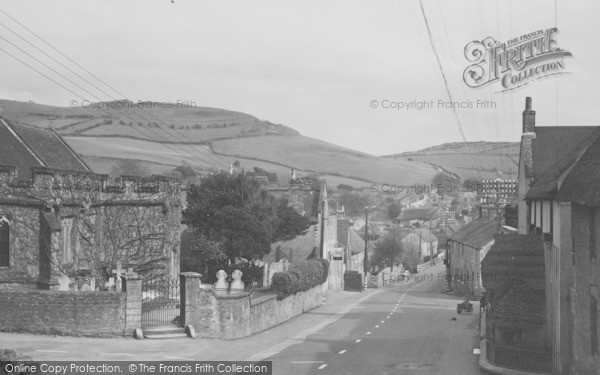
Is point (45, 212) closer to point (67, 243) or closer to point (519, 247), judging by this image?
point (67, 243)

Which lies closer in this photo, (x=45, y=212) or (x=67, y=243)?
(x=45, y=212)

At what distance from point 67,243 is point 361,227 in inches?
3811

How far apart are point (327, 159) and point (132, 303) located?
447 feet

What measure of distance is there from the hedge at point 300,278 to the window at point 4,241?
39.7 feet

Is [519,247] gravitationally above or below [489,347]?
above

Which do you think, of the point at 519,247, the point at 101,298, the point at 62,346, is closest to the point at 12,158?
the point at 101,298

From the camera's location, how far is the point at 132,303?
2638cm

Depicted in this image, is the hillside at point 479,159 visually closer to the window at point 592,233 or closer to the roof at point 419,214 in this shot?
the roof at point 419,214

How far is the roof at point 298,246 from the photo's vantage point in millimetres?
57156

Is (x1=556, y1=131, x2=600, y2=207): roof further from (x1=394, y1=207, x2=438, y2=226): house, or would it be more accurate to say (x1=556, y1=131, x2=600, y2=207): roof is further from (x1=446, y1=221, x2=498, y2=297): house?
(x1=394, y1=207, x2=438, y2=226): house

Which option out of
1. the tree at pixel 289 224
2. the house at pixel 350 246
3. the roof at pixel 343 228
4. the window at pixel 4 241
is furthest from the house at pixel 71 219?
the house at pixel 350 246

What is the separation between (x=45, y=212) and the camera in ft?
106

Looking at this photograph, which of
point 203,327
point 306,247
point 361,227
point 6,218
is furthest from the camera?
point 361,227

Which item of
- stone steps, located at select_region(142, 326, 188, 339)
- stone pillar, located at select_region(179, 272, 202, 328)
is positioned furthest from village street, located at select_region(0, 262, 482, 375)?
stone pillar, located at select_region(179, 272, 202, 328)
